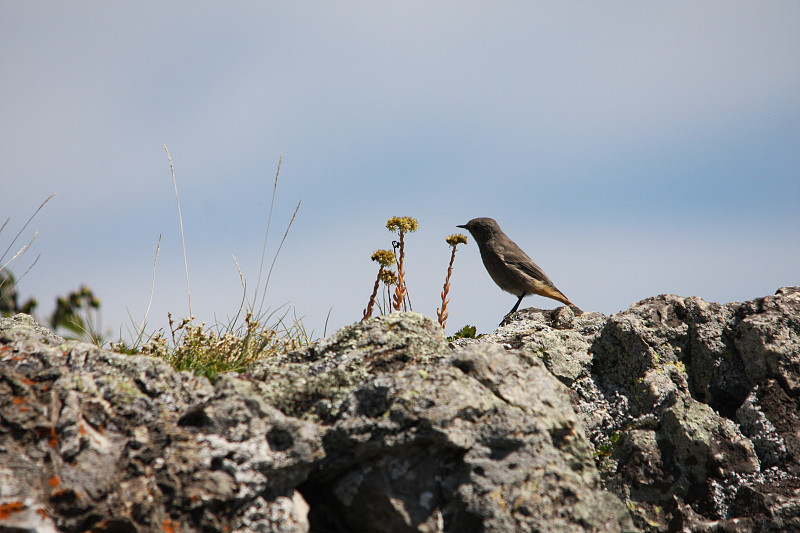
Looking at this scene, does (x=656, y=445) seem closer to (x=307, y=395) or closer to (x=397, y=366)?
(x=397, y=366)

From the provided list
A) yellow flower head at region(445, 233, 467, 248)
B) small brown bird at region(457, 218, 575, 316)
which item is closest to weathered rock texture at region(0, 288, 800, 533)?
yellow flower head at region(445, 233, 467, 248)

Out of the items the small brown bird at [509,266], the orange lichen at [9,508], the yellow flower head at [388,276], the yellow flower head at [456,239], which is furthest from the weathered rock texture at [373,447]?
the small brown bird at [509,266]

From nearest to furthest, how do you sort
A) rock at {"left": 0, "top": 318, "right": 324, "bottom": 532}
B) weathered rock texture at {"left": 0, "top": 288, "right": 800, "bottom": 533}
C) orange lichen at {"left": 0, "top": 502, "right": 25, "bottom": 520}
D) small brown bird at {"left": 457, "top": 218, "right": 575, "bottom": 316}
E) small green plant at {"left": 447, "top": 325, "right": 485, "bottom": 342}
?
1. orange lichen at {"left": 0, "top": 502, "right": 25, "bottom": 520}
2. rock at {"left": 0, "top": 318, "right": 324, "bottom": 532}
3. weathered rock texture at {"left": 0, "top": 288, "right": 800, "bottom": 533}
4. small green plant at {"left": 447, "top": 325, "right": 485, "bottom": 342}
5. small brown bird at {"left": 457, "top": 218, "right": 575, "bottom": 316}

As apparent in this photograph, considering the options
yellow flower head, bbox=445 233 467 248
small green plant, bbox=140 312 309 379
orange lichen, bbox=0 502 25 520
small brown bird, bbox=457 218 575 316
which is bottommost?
orange lichen, bbox=0 502 25 520

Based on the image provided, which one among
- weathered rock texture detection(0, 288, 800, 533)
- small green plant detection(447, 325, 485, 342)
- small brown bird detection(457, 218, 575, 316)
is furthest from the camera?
small brown bird detection(457, 218, 575, 316)

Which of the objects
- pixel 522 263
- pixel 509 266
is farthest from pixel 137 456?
pixel 522 263

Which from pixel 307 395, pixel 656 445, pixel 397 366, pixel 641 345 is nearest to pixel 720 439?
pixel 656 445

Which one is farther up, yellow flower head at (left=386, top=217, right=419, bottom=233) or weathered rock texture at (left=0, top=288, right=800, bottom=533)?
yellow flower head at (left=386, top=217, right=419, bottom=233)

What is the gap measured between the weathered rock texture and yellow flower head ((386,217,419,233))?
2.79 metres

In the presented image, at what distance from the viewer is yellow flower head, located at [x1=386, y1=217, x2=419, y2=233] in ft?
22.3

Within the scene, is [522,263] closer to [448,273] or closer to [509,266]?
[509,266]

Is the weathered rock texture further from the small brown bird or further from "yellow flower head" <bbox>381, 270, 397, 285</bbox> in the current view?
the small brown bird

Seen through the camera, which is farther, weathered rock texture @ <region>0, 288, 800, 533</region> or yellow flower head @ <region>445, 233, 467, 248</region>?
yellow flower head @ <region>445, 233, 467, 248</region>

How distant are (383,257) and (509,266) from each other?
4.07 metres
